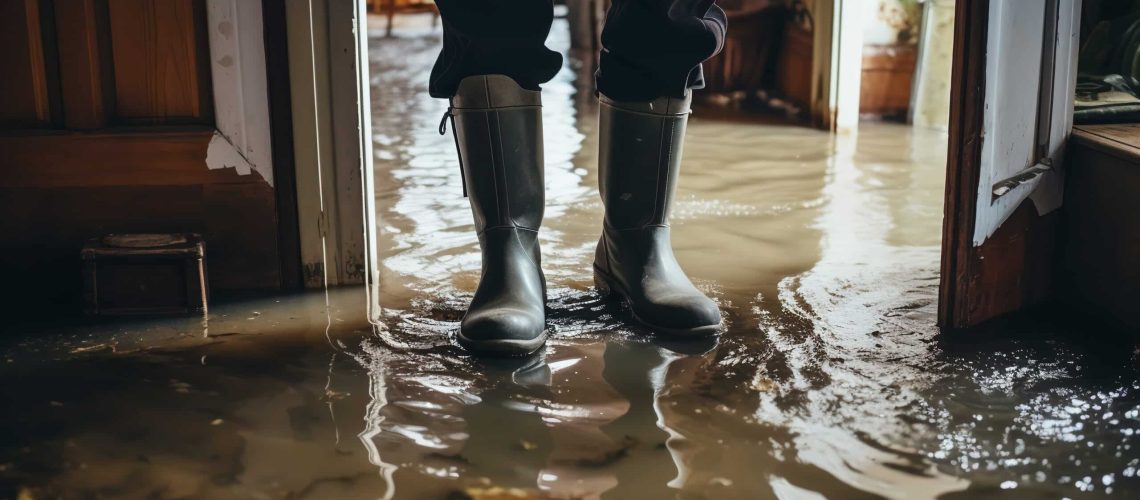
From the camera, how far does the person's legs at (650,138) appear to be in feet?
5.34

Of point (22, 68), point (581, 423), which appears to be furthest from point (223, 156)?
point (581, 423)

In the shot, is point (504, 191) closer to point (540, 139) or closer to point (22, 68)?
point (540, 139)

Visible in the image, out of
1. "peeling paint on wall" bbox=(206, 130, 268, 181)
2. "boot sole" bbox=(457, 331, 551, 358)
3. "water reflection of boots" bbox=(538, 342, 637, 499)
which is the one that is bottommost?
"water reflection of boots" bbox=(538, 342, 637, 499)

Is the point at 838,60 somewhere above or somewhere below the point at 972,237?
above

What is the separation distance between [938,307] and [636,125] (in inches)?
22.5

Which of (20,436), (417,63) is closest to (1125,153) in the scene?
(20,436)

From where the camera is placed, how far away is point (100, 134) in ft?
6.13

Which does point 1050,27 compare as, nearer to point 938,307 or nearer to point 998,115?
point 998,115

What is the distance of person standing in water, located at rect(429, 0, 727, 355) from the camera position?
5.31 ft

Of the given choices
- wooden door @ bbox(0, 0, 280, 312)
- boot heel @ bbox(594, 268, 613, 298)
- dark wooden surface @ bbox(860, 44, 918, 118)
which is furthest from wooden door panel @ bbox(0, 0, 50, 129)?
dark wooden surface @ bbox(860, 44, 918, 118)

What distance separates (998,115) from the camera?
5.45ft

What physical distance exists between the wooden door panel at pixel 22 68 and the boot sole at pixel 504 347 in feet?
2.88

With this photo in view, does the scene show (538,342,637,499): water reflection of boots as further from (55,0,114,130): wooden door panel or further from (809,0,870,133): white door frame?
(809,0,870,133): white door frame

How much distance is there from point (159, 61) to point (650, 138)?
0.86 meters
